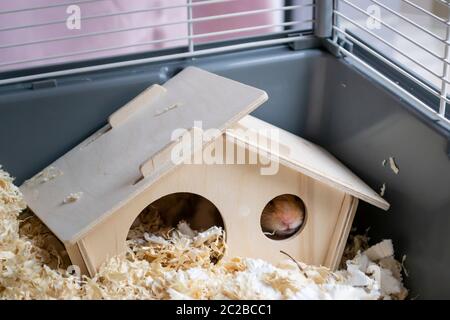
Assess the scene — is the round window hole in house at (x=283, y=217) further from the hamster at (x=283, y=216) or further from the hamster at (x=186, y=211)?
the hamster at (x=186, y=211)

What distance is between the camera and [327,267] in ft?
4.74

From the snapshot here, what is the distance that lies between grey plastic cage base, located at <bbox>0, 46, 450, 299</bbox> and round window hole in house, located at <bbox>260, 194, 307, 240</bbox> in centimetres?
16

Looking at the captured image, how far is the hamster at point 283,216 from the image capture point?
143cm

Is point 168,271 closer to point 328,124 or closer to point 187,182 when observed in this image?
point 187,182

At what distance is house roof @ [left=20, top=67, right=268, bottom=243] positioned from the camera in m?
1.28

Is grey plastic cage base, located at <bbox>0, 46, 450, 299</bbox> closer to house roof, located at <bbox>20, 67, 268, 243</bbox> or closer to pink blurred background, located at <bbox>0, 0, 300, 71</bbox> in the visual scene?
house roof, located at <bbox>20, 67, 268, 243</bbox>

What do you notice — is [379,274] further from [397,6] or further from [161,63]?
[397,6]

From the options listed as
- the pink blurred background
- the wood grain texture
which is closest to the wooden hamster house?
the wood grain texture

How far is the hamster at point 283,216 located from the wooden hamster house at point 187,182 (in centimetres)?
2

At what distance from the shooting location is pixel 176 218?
1530 mm

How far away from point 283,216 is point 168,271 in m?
0.26

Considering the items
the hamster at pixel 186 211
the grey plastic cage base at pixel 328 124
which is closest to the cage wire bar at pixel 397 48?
the grey plastic cage base at pixel 328 124

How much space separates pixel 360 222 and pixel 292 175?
24 centimetres
